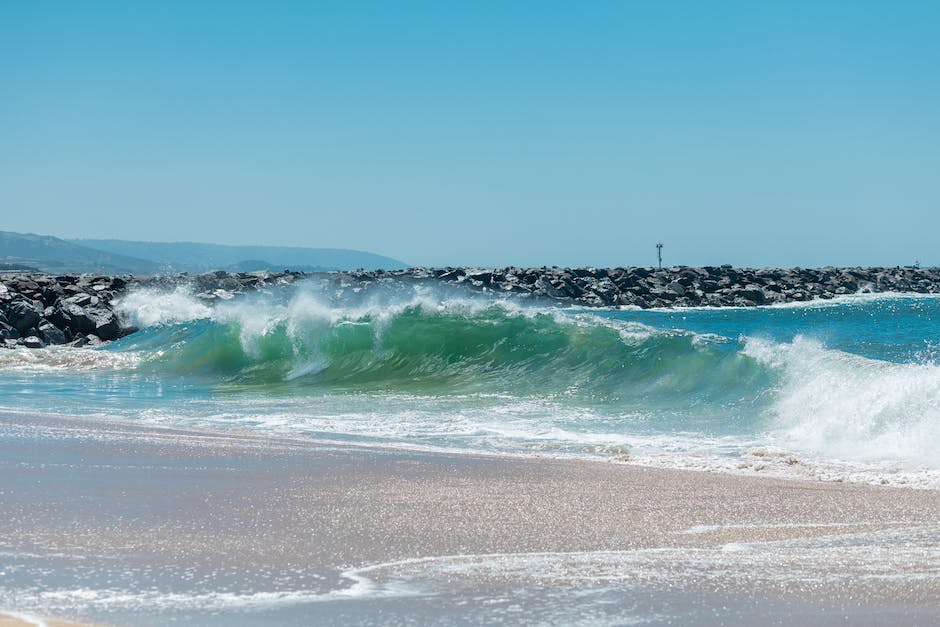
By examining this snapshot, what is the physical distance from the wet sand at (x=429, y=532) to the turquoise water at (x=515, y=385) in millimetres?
1512

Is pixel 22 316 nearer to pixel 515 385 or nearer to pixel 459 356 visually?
pixel 459 356

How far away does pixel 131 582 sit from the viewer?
4.39m

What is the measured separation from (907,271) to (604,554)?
5907 centimetres

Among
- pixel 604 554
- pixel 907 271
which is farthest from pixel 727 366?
pixel 907 271

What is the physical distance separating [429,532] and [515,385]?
31.2 ft

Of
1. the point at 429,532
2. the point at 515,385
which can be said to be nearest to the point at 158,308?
the point at 515,385

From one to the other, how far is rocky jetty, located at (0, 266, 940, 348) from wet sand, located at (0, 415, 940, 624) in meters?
16.6

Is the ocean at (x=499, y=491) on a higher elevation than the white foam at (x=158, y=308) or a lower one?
lower

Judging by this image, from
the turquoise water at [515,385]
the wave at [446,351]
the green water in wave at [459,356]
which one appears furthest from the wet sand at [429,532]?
the wave at [446,351]

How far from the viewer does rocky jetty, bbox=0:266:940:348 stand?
79.2 ft

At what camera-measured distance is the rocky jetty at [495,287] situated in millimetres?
24141

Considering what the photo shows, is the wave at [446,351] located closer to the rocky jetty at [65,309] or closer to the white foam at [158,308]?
the rocky jetty at [65,309]

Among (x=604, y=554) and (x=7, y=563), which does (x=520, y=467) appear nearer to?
(x=604, y=554)

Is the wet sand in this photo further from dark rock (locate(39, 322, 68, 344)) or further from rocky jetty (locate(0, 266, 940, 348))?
rocky jetty (locate(0, 266, 940, 348))
